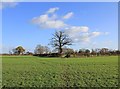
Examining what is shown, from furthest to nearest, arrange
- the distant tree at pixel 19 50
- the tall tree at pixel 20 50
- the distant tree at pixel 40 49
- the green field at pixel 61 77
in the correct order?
the distant tree at pixel 19 50
the tall tree at pixel 20 50
the distant tree at pixel 40 49
the green field at pixel 61 77

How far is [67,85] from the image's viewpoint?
1471 centimetres

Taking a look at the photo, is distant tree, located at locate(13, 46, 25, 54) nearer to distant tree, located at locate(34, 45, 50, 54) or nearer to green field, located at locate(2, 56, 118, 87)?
distant tree, located at locate(34, 45, 50, 54)

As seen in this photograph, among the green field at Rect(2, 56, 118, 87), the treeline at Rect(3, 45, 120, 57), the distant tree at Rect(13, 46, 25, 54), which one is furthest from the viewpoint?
the distant tree at Rect(13, 46, 25, 54)

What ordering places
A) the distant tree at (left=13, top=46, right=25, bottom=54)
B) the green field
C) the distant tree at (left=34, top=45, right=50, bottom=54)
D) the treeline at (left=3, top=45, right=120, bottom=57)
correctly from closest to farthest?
the green field < the treeline at (left=3, top=45, right=120, bottom=57) < the distant tree at (left=34, top=45, right=50, bottom=54) < the distant tree at (left=13, top=46, right=25, bottom=54)

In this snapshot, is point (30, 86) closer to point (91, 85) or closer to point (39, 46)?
point (91, 85)

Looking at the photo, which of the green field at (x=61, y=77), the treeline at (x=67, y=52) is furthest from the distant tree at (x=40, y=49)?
the green field at (x=61, y=77)

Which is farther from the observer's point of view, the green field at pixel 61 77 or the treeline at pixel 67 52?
the treeline at pixel 67 52

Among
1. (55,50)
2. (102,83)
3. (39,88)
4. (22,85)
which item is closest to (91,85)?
(102,83)

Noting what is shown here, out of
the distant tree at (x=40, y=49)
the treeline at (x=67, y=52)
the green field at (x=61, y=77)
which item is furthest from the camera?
the distant tree at (x=40, y=49)

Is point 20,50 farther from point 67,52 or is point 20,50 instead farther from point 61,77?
point 61,77

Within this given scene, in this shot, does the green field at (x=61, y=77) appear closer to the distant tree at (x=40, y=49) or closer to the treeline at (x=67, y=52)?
the treeline at (x=67, y=52)

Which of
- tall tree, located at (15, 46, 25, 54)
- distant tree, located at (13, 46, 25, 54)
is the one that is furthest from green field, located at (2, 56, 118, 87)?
distant tree, located at (13, 46, 25, 54)

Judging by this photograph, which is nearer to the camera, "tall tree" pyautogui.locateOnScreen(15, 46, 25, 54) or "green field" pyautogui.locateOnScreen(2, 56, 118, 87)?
"green field" pyautogui.locateOnScreen(2, 56, 118, 87)

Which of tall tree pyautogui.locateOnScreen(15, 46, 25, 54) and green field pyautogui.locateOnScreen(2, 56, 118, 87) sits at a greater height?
tall tree pyautogui.locateOnScreen(15, 46, 25, 54)
